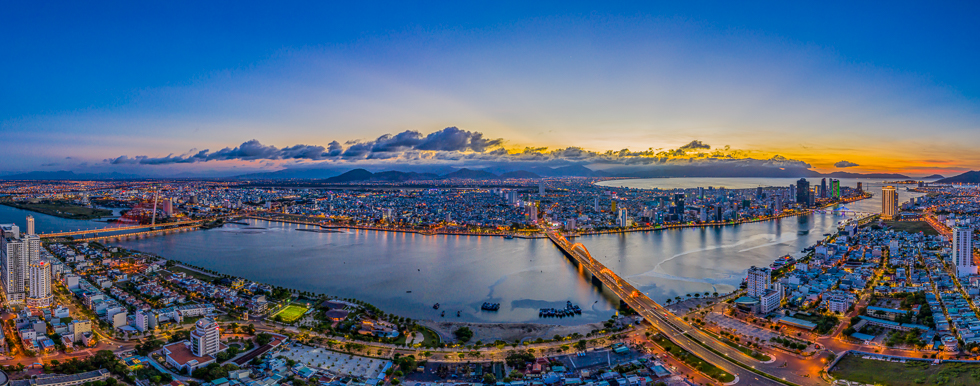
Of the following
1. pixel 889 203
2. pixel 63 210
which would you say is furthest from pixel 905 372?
pixel 63 210

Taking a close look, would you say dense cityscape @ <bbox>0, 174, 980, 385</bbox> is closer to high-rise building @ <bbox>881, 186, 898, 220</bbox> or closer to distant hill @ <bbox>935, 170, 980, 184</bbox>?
high-rise building @ <bbox>881, 186, 898, 220</bbox>

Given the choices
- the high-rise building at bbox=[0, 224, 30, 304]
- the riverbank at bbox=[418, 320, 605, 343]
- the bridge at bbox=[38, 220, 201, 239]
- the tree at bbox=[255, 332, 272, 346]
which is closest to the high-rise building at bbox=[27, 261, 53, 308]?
the high-rise building at bbox=[0, 224, 30, 304]

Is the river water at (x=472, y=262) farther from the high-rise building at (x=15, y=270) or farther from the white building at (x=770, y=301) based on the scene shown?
the high-rise building at (x=15, y=270)

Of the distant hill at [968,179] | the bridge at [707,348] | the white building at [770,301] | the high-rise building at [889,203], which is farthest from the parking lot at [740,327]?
the distant hill at [968,179]

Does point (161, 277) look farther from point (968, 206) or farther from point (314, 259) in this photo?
point (968, 206)

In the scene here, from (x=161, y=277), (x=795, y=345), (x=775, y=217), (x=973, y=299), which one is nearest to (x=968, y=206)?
(x=775, y=217)

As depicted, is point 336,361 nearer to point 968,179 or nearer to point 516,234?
point 516,234
